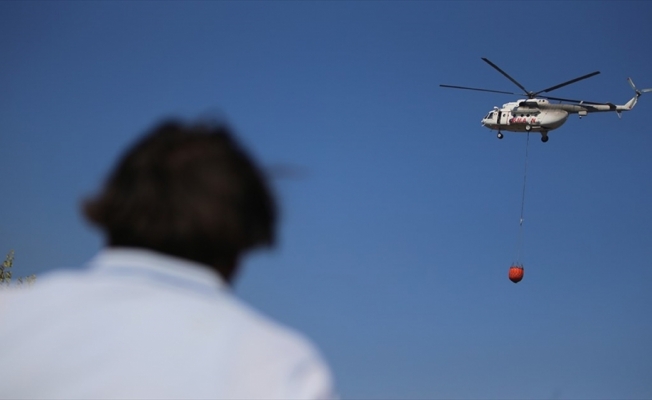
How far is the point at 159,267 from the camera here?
2.24m

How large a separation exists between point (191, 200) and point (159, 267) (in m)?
0.17

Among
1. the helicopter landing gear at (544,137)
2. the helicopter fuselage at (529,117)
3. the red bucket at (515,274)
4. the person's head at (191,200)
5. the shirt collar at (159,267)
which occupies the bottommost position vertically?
the shirt collar at (159,267)

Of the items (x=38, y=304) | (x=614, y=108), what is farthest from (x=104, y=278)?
(x=614, y=108)

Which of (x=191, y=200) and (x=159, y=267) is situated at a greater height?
(x=191, y=200)

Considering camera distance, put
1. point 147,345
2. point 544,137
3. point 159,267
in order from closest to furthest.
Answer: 1. point 147,345
2. point 159,267
3. point 544,137

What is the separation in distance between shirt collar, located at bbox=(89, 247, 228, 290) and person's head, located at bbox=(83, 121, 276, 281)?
3 centimetres

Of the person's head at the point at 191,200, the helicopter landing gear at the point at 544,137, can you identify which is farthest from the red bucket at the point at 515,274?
the person's head at the point at 191,200

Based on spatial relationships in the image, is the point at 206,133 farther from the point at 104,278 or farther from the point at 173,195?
the point at 104,278

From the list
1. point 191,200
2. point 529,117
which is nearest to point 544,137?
point 529,117

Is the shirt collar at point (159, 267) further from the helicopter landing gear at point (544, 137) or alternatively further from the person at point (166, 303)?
the helicopter landing gear at point (544, 137)

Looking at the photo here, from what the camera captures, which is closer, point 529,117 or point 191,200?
point 191,200

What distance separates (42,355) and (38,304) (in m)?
0.14

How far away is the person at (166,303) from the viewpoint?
2.04 meters

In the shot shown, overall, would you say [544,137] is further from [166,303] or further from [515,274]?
[166,303]
